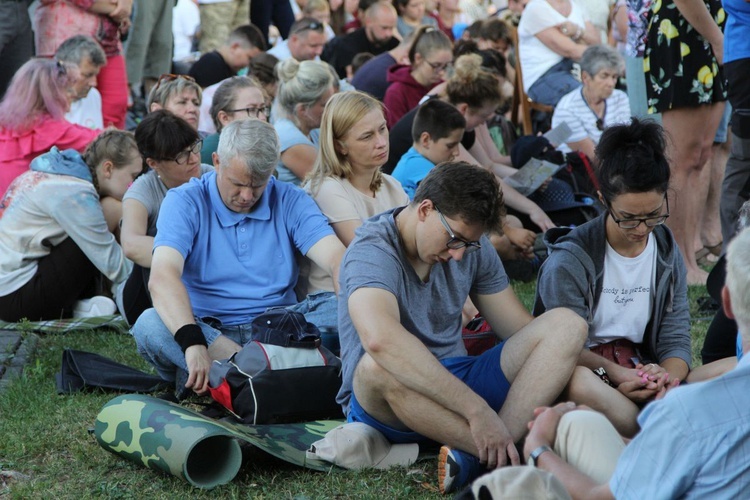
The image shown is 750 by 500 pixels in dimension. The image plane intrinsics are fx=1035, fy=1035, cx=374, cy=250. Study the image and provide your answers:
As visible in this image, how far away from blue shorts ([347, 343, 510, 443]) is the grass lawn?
0.44 ft

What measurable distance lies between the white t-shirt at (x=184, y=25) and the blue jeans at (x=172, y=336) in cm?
733

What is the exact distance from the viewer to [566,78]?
9.10 meters

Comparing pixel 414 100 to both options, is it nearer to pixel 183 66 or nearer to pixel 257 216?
pixel 183 66

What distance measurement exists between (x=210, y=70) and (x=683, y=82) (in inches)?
192

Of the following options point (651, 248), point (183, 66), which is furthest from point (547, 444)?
point (183, 66)

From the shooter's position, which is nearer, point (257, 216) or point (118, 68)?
point (257, 216)

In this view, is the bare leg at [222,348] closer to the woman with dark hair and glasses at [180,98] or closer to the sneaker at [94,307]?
the sneaker at [94,307]

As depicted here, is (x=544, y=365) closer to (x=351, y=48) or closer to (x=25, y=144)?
(x=25, y=144)

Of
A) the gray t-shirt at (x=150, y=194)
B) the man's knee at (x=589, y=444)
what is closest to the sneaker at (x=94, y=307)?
the gray t-shirt at (x=150, y=194)

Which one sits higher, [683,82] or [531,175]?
[683,82]

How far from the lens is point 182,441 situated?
3.52 meters

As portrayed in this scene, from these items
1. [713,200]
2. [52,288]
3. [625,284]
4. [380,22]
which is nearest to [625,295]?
[625,284]

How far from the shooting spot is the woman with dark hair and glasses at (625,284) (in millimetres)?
3697

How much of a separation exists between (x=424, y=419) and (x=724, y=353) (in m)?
1.24
